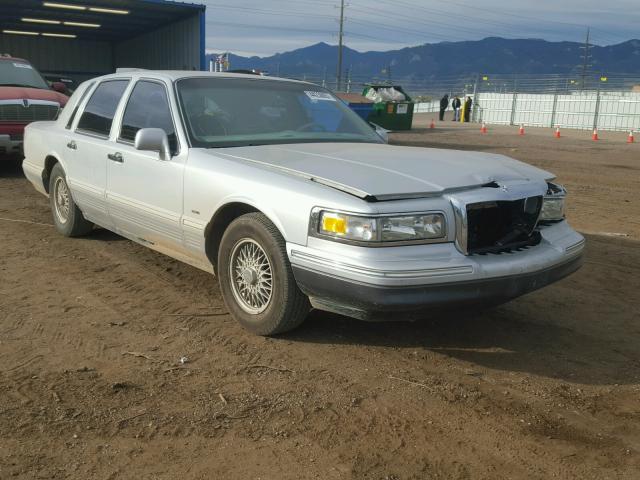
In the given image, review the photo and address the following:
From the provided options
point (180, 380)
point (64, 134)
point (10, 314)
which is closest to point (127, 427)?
point (180, 380)

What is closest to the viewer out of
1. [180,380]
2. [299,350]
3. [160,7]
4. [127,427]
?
[127,427]

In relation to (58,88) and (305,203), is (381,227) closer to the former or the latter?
(305,203)

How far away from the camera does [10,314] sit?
424 cm

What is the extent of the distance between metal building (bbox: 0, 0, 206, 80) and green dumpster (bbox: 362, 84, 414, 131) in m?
8.68

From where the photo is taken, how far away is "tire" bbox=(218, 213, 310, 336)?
364cm

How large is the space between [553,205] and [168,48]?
67.7 feet

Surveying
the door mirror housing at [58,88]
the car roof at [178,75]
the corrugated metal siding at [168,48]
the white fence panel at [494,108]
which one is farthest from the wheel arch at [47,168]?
the white fence panel at [494,108]

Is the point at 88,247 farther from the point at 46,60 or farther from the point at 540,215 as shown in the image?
the point at 46,60

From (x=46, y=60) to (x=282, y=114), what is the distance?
29603mm

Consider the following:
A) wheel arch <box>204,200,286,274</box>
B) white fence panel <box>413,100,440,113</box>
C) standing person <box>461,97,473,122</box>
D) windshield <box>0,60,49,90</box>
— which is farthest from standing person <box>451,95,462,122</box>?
wheel arch <box>204,200,286,274</box>

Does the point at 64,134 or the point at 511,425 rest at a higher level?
the point at 64,134

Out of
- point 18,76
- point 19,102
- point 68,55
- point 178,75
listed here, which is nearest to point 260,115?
point 178,75

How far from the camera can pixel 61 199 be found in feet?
20.7

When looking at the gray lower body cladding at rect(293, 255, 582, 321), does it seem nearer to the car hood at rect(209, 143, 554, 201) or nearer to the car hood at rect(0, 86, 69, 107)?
the car hood at rect(209, 143, 554, 201)
